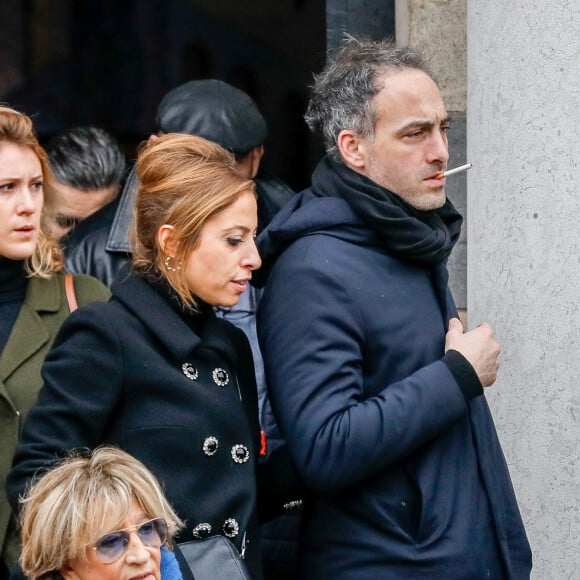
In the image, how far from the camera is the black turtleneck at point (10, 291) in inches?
140

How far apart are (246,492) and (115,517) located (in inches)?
18.1

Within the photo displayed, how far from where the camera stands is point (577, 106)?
393cm

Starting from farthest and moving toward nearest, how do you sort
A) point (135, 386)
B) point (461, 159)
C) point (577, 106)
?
1. point (461, 159)
2. point (577, 106)
3. point (135, 386)

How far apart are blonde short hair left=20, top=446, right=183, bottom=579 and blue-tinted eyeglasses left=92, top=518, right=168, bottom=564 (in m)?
0.01

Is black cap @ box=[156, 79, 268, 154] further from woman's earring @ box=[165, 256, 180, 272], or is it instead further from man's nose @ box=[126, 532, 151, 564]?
man's nose @ box=[126, 532, 151, 564]

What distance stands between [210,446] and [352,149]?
77 centimetres

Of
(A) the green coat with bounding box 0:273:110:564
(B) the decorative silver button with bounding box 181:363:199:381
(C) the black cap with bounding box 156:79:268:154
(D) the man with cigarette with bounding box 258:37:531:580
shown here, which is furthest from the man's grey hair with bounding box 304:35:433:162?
(C) the black cap with bounding box 156:79:268:154

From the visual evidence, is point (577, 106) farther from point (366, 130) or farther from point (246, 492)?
point (246, 492)

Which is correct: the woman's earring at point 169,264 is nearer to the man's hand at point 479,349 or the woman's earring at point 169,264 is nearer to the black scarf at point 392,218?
the black scarf at point 392,218

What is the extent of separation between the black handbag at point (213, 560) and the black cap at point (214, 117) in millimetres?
1726

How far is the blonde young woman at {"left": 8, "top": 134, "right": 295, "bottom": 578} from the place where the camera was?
299 centimetres

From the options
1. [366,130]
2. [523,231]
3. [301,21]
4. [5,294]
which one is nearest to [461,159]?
[523,231]

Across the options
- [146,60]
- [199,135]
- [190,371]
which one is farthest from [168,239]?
[146,60]

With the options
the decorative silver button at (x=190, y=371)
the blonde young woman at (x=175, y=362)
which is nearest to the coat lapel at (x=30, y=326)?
the blonde young woman at (x=175, y=362)
